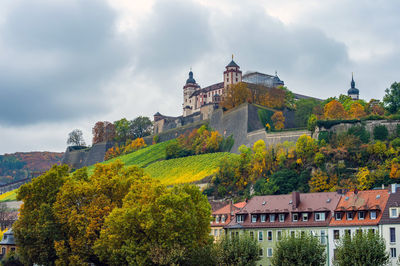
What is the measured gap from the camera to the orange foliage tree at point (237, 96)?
461 feet

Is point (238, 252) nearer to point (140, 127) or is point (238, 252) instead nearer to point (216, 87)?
point (216, 87)

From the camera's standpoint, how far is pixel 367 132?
103250mm

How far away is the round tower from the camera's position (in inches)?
7269

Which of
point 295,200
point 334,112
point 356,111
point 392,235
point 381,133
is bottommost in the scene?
point 392,235

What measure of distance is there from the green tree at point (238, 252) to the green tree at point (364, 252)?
8.09 m

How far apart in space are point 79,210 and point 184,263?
49.2ft

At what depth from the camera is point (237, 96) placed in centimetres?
14125

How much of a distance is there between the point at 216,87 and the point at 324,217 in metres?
117

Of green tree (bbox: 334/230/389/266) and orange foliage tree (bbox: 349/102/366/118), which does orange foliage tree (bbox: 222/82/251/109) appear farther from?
green tree (bbox: 334/230/389/266)

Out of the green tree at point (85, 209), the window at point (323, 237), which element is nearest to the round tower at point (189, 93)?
the green tree at point (85, 209)

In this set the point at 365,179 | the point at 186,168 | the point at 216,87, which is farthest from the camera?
the point at 216,87

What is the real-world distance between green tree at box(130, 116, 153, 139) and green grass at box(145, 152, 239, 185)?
46.0 m

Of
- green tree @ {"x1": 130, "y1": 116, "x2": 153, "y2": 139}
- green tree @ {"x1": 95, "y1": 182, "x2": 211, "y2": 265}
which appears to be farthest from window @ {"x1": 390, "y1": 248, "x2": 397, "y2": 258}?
green tree @ {"x1": 130, "y1": 116, "x2": 153, "y2": 139}

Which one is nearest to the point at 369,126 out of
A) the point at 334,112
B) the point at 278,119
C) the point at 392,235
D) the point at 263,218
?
the point at 334,112
